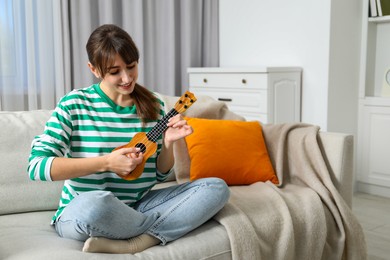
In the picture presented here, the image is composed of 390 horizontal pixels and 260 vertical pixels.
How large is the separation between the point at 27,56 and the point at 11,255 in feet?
5.68

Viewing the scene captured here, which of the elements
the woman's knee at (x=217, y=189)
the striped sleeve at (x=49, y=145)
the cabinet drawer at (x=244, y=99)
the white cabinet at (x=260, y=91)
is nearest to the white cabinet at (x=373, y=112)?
the white cabinet at (x=260, y=91)

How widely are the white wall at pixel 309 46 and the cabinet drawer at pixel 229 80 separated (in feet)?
1.18

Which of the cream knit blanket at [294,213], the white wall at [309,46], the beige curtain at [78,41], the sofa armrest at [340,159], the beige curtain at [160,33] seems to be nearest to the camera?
the cream knit blanket at [294,213]

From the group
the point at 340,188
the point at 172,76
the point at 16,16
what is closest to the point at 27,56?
the point at 16,16

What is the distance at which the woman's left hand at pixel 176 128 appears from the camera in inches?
57.8

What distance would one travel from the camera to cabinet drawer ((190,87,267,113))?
3.08 metres

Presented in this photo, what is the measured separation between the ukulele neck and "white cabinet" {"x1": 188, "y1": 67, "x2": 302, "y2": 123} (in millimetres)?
1625

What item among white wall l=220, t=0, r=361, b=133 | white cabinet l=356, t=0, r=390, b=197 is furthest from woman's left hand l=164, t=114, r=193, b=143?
white cabinet l=356, t=0, r=390, b=197

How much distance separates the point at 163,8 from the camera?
3451 mm

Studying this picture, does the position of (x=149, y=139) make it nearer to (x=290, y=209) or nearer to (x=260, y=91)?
(x=290, y=209)

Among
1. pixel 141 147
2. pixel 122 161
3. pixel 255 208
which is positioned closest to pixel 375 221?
pixel 255 208

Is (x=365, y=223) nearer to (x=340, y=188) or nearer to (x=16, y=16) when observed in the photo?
(x=340, y=188)

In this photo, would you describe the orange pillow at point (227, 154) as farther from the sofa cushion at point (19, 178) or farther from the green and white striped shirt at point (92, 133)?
the sofa cushion at point (19, 178)

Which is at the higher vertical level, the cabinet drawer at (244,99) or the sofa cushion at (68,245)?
the cabinet drawer at (244,99)
